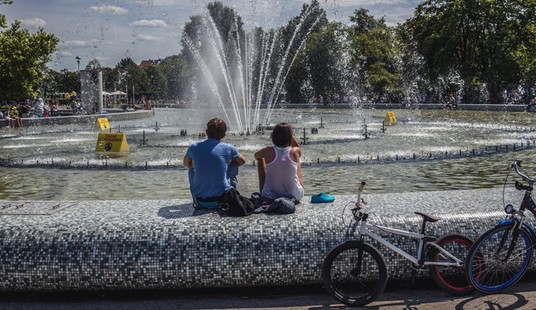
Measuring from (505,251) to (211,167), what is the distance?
9.54 ft

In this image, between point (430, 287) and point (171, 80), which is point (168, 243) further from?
point (171, 80)

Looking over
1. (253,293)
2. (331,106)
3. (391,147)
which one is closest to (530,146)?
(391,147)

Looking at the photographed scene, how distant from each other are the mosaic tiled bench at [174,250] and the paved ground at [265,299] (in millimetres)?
154

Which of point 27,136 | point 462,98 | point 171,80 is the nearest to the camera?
point 27,136

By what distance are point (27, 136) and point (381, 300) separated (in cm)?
2713

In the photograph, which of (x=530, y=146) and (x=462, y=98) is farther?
(x=462, y=98)

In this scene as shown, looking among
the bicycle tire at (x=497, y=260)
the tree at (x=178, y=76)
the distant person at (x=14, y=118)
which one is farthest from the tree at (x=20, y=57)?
the tree at (x=178, y=76)

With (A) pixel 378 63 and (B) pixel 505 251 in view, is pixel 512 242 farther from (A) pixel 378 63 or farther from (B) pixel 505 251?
(A) pixel 378 63

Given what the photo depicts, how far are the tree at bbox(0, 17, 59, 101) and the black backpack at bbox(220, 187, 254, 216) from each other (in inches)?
1150

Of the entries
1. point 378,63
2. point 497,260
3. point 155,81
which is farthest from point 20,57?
point 155,81

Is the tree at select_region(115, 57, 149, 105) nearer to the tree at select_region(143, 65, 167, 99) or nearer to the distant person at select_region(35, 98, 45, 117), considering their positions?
the tree at select_region(143, 65, 167, 99)

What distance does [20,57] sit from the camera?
32.2 meters

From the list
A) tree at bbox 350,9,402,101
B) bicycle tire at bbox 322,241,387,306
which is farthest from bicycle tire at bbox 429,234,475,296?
tree at bbox 350,9,402,101

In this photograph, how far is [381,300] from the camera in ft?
18.4
